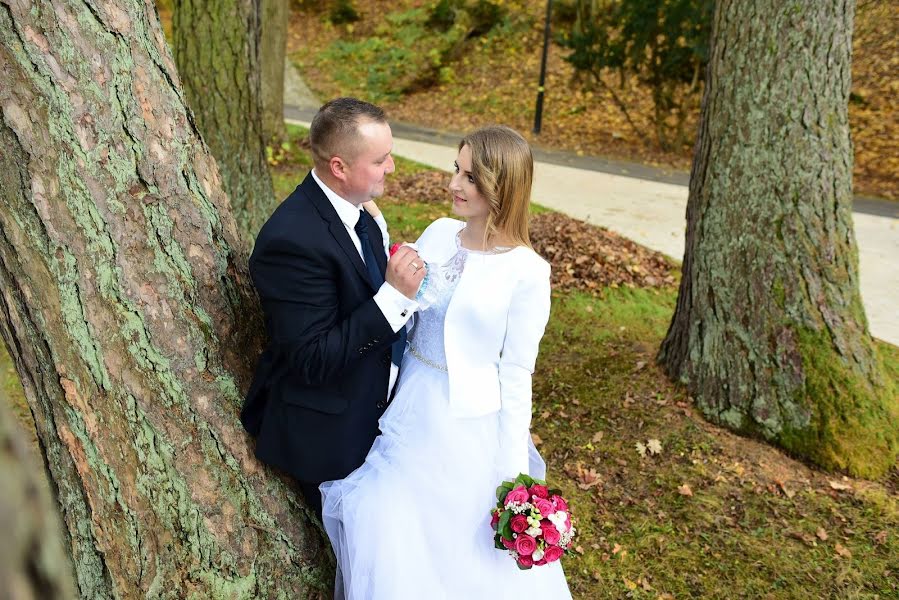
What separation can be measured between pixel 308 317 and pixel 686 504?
3.10 meters

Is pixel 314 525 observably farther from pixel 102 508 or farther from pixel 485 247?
pixel 485 247

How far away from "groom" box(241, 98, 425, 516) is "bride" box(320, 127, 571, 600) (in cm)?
18

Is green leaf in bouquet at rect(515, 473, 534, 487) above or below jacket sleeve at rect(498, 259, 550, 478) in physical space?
below

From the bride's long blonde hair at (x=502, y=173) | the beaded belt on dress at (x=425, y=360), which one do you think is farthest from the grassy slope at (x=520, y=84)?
the beaded belt on dress at (x=425, y=360)

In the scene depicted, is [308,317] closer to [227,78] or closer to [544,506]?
[544,506]

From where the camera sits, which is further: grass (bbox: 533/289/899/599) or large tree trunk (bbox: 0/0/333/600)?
grass (bbox: 533/289/899/599)

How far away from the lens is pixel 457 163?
3162 mm

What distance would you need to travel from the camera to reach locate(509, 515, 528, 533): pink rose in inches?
107

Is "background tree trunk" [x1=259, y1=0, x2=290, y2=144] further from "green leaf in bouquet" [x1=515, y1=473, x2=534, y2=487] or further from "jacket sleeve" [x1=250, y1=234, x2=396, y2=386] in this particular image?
"green leaf in bouquet" [x1=515, y1=473, x2=534, y2=487]

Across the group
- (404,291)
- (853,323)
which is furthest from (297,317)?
(853,323)

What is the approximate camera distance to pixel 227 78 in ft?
23.1

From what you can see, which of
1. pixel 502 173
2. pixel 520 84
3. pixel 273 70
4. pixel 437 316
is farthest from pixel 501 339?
pixel 520 84

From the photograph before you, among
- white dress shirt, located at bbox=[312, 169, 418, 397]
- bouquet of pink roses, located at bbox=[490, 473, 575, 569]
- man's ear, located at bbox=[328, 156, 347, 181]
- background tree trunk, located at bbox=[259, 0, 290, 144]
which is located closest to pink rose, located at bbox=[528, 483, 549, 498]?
bouquet of pink roses, located at bbox=[490, 473, 575, 569]

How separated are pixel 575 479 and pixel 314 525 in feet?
7.68
